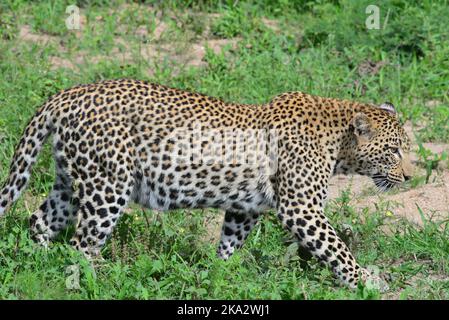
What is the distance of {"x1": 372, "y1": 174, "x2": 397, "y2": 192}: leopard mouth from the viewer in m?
9.66

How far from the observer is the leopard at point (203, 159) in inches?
355

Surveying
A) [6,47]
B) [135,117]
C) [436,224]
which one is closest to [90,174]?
[135,117]

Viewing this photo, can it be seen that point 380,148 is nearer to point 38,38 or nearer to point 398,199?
point 398,199

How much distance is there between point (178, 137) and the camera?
9242mm

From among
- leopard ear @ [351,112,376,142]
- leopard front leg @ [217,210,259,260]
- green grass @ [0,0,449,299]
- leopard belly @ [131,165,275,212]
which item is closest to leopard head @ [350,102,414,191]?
leopard ear @ [351,112,376,142]

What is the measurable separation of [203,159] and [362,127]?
4.44 ft

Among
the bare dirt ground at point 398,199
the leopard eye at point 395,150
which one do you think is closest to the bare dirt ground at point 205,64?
the bare dirt ground at point 398,199

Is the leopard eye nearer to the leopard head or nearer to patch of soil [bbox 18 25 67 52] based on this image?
the leopard head

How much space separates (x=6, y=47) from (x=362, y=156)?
5.42 m

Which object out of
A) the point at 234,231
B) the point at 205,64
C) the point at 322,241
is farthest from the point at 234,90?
the point at 322,241

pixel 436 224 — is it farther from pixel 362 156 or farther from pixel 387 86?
pixel 387 86

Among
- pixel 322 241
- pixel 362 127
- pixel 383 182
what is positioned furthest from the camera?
pixel 383 182

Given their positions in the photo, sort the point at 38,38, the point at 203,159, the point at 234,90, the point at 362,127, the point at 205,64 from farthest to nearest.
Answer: the point at 38,38 → the point at 205,64 → the point at 234,90 → the point at 362,127 → the point at 203,159

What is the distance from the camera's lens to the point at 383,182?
968 cm
